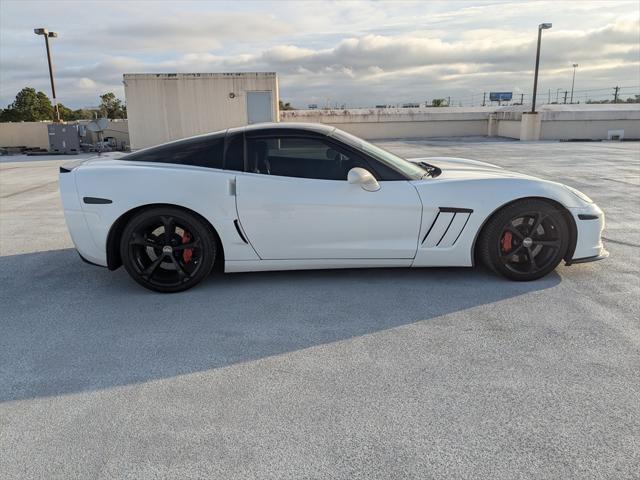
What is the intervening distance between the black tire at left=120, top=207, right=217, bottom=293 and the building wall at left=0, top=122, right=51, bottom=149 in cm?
2449

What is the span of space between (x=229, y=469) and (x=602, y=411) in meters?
1.74

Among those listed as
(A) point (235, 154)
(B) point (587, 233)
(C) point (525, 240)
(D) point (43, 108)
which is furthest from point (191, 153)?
(D) point (43, 108)

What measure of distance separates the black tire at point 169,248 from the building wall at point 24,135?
2449cm

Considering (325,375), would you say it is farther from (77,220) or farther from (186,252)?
(77,220)

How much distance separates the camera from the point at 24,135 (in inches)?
975

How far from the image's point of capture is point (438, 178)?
405 centimetres

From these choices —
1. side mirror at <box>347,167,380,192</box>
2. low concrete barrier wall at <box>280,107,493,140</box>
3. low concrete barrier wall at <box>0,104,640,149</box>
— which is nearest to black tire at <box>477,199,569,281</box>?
side mirror at <box>347,167,380,192</box>

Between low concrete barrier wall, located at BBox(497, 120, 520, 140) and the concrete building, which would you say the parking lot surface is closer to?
the concrete building

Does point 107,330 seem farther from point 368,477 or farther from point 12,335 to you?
point 368,477

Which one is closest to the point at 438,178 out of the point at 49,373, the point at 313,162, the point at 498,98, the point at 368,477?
the point at 313,162

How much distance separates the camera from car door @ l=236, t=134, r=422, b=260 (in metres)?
3.80

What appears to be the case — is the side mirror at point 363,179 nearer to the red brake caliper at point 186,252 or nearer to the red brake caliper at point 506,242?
the red brake caliper at point 506,242

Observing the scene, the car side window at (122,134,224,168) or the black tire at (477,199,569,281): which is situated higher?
the car side window at (122,134,224,168)

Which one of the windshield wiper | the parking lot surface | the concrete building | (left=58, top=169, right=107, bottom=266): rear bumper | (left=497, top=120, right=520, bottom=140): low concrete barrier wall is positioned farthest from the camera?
(left=497, top=120, right=520, bottom=140): low concrete barrier wall
